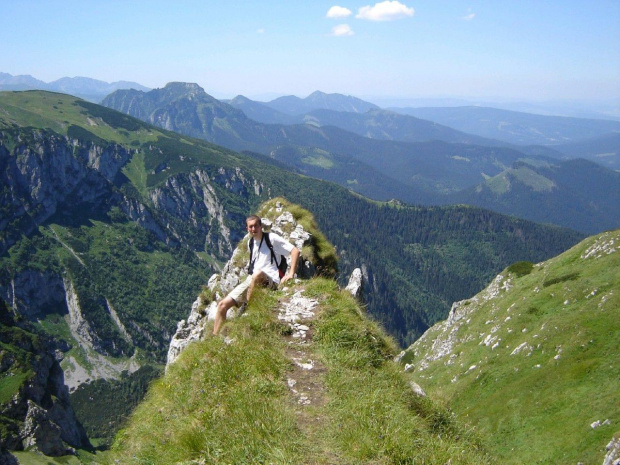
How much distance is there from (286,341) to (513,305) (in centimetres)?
6980

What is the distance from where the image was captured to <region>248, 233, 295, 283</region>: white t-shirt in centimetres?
1334

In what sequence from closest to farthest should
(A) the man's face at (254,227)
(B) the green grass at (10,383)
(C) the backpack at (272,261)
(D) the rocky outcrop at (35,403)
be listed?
(A) the man's face at (254,227)
(C) the backpack at (272,261)
(D) the rocky outcrop at (35,403)
(B) the green grass at (10,383)

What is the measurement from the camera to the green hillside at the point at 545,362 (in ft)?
128

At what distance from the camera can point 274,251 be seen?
13617mm

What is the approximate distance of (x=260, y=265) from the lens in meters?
13.4

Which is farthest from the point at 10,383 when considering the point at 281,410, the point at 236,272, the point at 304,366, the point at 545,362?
the point at 281,410

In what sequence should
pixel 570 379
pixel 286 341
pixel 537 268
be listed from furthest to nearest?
pixel 537 268 < pixel 570 379 < pixel 286 341

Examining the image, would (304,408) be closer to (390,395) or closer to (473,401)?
(390,395)

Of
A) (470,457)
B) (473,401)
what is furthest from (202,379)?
(473,401)

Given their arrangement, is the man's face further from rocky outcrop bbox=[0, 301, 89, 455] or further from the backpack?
rocky outcrop bbox=[0, 301, 89, 455]

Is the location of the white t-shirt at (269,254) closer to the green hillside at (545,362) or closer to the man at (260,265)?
the man at (260,265)

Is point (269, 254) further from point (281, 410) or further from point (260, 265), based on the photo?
point (281, 410)

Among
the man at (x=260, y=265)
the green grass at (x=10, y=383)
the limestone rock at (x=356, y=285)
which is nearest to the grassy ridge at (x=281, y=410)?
the man at (x=260, y=265)

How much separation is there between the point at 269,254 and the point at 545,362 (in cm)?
5114
